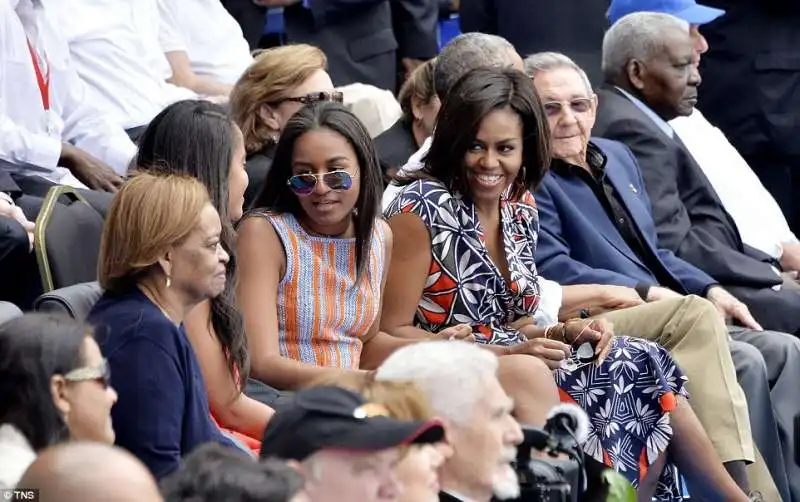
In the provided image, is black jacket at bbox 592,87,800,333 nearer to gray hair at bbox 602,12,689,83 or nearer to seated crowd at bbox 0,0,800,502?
seated crowd at bbox 0,0,800,502

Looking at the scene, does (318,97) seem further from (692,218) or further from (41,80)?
(692,218)

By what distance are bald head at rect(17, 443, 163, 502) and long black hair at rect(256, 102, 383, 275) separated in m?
2.54

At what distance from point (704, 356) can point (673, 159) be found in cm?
159

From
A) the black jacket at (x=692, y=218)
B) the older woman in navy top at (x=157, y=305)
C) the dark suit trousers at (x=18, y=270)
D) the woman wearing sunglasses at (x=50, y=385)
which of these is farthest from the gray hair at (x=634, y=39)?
the woman wearing sunglasses at (x=50, y=385)

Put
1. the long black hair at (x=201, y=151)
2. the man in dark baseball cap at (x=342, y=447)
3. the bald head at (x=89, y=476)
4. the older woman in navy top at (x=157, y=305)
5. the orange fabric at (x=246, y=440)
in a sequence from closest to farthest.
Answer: the bald head at (x=89, y=476), the man in dark baseball cap at (x=342, y=447), the older woman in navy top at (x=157, y=305), the orange fabric at (x=246, y=440), the long black hair at (x=201, y=151)

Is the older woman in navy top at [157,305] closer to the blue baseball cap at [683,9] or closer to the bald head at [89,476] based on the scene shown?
the bald head at [89,476]

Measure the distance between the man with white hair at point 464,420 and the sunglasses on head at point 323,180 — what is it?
1520 millimetres

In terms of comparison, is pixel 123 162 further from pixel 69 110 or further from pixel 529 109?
pixel 529 109

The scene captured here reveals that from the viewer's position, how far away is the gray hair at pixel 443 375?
11.0 ft

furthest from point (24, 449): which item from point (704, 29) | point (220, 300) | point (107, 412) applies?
point (704, 29)

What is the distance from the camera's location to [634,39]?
285 inches

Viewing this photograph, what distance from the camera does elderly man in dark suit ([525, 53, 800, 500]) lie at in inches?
231

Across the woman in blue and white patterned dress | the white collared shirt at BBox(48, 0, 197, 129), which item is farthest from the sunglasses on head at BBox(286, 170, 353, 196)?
the white collared shirt at BBox(48, 0, 197, 129)

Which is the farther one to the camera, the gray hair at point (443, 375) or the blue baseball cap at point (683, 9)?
the blue baseball cap at point (683, 9)
